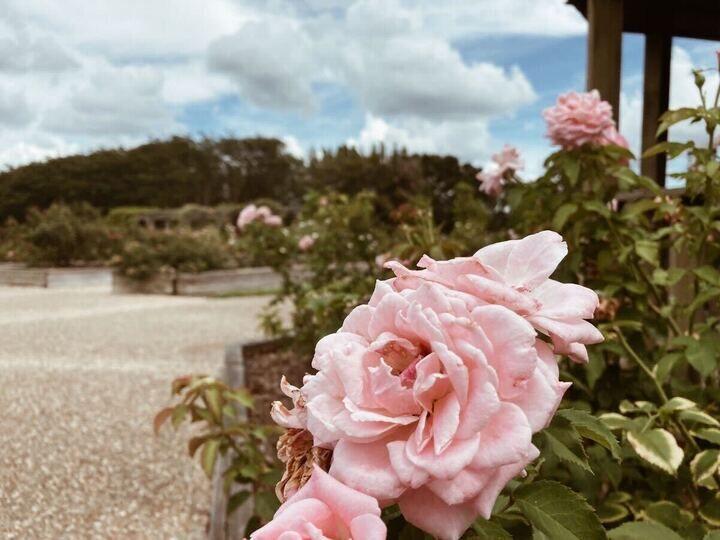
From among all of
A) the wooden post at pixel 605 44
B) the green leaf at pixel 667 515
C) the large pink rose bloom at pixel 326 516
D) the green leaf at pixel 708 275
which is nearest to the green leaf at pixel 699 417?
the green leaf at pixel 667 515

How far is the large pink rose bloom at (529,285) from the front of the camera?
0.50 m

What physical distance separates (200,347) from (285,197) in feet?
97.9

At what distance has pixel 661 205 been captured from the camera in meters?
1.72

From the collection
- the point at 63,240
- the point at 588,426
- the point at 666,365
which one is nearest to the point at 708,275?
the point at 666,365

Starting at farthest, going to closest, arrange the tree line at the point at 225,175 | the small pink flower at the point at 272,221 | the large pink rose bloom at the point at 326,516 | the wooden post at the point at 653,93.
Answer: the tree line at the point at 225,175
the small pink flower at the point at 272,221
the wooden post at the point at 653,93
the large pink rose bloom at the point at 326,516

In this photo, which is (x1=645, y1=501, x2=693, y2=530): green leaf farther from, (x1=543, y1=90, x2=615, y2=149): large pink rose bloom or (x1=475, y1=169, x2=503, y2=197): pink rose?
(x1=475, y1=169, x2=503, y2=197): pink rose

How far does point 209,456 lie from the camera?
5.87 ft

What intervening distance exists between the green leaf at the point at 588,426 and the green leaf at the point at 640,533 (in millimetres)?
304

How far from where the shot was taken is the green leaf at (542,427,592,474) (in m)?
0.56

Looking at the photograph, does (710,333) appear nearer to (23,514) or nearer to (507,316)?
(507,316)

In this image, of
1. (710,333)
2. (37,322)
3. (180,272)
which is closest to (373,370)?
(710,333)

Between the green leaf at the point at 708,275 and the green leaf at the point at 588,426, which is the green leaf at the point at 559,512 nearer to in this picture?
the green leaf at the point at 588,426

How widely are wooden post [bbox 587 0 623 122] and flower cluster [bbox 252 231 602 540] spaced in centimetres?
261

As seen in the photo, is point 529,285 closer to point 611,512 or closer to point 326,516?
point 326,516
